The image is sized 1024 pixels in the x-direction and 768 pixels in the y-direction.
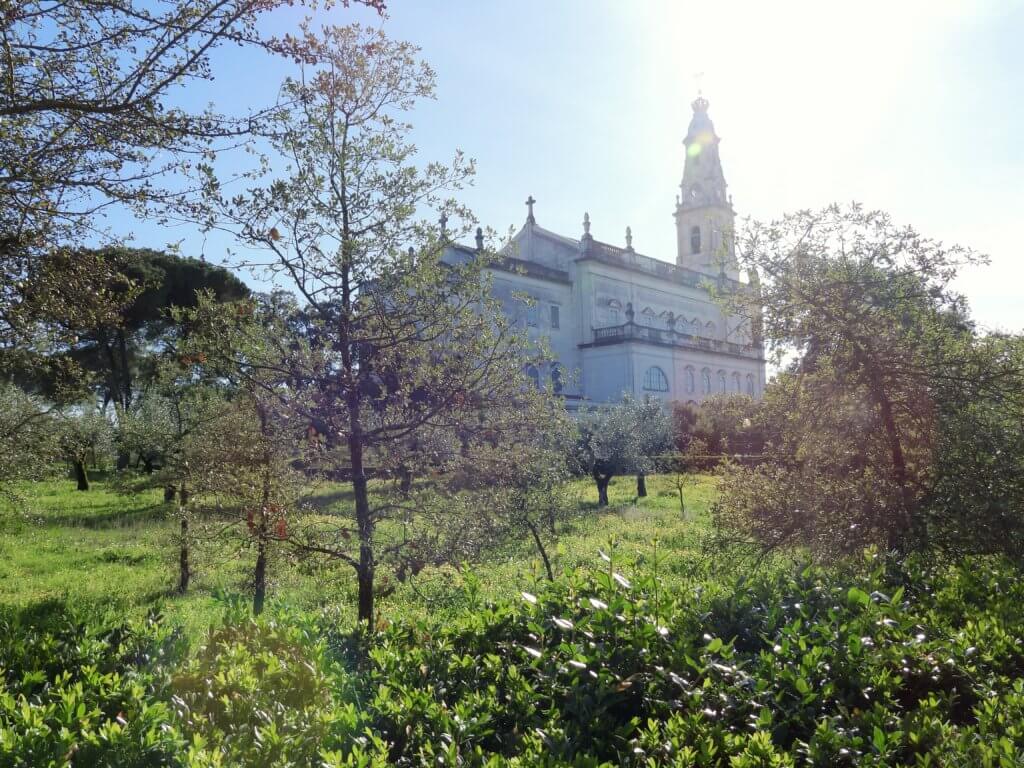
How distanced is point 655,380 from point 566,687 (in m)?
48.4

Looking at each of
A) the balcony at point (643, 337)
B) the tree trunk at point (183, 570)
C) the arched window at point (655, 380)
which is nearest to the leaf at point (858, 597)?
the tree trunk at point (183, 570)

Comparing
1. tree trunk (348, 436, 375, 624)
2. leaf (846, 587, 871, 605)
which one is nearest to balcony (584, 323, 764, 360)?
tree trunk (348, 436, 375, 624)

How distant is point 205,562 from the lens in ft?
39.0

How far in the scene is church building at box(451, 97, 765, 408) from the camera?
164 ft

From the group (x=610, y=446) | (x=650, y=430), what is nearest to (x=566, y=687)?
(x=610, y=446)

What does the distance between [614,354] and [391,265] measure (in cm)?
4403

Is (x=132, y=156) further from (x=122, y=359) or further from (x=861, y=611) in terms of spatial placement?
(x=122, y=359)

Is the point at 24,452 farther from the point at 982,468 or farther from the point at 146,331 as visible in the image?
the point at 146,331

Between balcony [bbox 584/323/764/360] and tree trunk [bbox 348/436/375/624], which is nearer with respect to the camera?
tree trunk [bbox 348/436/375/624]

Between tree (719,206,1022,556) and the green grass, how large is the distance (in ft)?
5.21

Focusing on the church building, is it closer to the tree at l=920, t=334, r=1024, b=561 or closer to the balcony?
the balcony

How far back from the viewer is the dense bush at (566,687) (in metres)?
2.86

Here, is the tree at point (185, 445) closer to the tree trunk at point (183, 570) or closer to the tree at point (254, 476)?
the tree trunk at point (183, 570)

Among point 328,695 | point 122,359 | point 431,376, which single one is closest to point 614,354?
point 122,359
